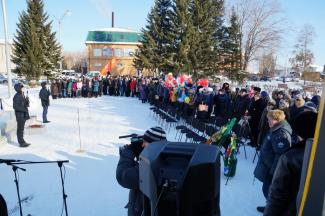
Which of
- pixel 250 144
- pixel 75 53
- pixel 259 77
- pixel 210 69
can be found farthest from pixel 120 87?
pixel 75 53

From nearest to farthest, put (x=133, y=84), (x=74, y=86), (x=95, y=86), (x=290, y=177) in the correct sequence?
(x=290, y=177) < (x=74, y=86) < (x=95, y=86) < (x=133, y=84)

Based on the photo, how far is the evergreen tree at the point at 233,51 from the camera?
28.4 metres

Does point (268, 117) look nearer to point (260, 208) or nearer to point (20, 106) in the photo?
point (260, 208)

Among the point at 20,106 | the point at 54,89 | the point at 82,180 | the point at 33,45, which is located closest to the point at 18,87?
the point at 20,106

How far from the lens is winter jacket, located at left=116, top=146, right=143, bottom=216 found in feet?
7.02

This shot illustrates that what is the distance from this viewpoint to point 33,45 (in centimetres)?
2942

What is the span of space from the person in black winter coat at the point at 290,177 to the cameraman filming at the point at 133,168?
3.17ft

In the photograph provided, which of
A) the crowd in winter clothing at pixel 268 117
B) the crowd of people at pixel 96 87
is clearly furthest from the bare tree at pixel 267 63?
the crowd in winter clothing at pixel 268 117

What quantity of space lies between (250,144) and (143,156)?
7742 millimetres

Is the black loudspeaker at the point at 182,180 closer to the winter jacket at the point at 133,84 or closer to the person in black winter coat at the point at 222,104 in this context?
the person in black winter coat at the point at 222,104

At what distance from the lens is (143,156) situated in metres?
1.75

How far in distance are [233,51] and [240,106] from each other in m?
20.0

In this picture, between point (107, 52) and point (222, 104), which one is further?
point (107, 52)

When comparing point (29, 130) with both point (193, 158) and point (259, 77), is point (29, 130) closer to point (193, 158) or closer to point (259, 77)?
point (193, 158)
